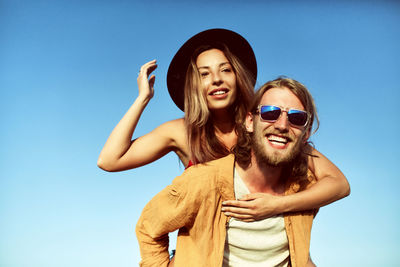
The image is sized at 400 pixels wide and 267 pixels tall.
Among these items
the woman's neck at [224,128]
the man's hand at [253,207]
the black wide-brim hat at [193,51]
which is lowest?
the man's hand at [253,207]

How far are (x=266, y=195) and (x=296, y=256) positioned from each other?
71 cm

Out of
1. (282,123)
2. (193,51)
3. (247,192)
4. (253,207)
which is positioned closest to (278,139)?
(282,123)

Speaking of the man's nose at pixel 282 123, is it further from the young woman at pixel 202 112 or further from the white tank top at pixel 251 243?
the white tank top at pixel 251 243

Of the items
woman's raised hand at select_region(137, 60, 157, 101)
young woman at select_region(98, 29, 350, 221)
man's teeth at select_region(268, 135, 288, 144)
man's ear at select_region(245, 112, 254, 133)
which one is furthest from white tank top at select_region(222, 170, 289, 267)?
woman's raised hand at select_region(137, 60, 157, 101)

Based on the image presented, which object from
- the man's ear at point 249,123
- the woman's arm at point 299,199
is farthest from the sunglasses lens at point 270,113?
the woman's arm at point 299,199

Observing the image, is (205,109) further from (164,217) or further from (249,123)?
(164,217)

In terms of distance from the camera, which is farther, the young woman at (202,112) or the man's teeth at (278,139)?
the young woman at (202,112)

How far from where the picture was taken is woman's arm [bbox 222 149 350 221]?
12.9ft

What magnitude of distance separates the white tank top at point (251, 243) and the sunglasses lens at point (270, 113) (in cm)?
85

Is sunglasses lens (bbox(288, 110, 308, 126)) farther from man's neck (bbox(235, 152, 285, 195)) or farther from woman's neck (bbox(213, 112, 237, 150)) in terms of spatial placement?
woman's neck (bbox(213, 112, 237, 150))

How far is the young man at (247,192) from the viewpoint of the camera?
152 inches

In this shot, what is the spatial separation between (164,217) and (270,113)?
1571mm

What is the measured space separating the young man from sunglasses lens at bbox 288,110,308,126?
1 centimetres

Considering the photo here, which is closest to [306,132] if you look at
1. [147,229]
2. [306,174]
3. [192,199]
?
[306,174]
